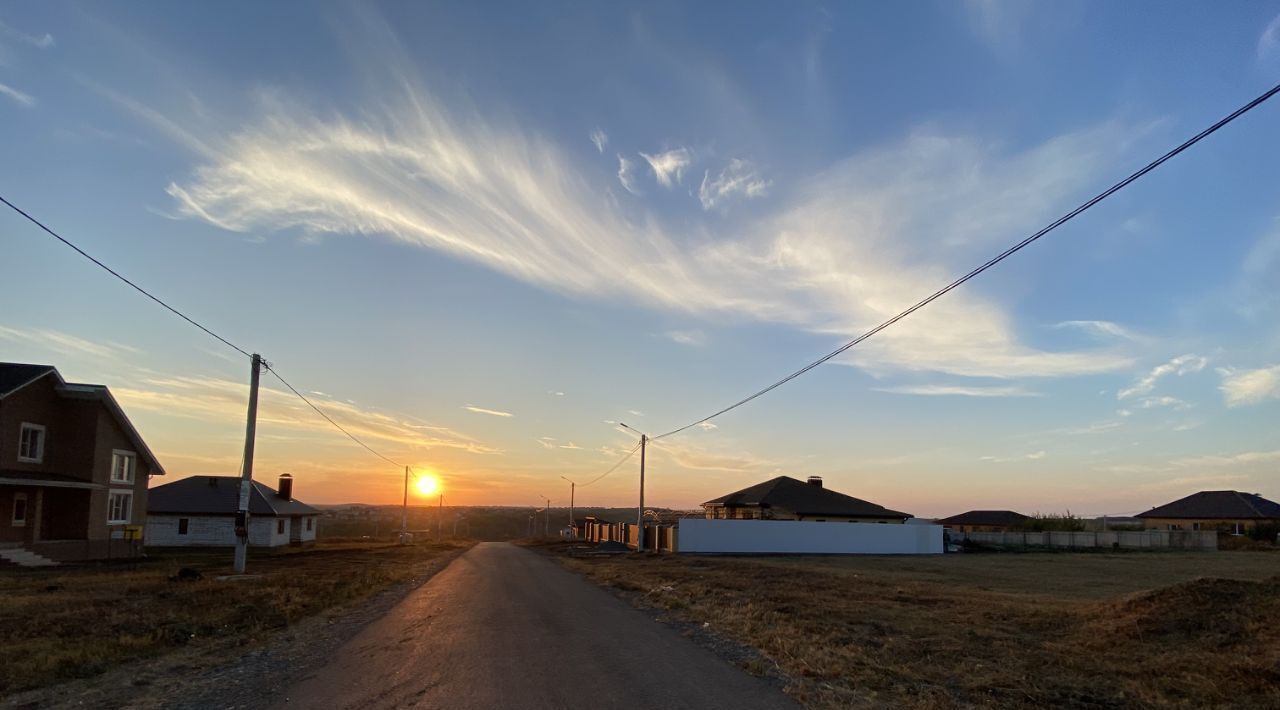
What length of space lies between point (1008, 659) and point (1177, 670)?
2.12 m

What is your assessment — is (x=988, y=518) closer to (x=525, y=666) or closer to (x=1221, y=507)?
(x=1221, y=507)

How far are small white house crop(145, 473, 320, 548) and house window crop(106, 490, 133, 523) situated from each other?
13.4 m

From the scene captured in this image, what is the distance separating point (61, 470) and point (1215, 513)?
104m

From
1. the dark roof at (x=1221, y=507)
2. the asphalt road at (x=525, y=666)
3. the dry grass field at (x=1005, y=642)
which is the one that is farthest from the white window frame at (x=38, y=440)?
the dark roof at (x=1221, y=507)

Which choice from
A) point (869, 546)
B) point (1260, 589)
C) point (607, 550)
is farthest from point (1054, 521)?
point (1260, 589)

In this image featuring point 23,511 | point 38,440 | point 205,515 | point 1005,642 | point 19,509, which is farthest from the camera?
point 205,515

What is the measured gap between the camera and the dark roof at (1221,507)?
3342 inches

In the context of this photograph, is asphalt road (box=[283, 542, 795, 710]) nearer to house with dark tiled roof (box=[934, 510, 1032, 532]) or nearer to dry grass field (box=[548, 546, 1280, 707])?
dry grass field (box=[548, 546, 1280, 707])

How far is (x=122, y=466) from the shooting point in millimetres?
42969

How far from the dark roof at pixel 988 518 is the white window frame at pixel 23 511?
91.1 meters

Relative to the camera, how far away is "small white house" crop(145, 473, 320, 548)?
5769 cm

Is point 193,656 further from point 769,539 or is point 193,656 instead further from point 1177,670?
point 769,539

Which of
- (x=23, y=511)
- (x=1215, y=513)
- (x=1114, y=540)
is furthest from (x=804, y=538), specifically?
(x=1215, y=513)

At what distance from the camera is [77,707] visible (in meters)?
8.87
